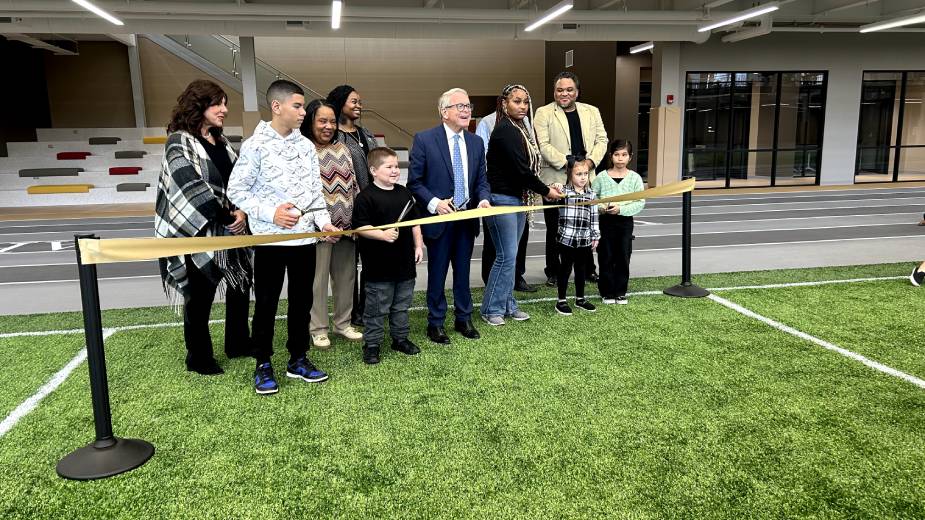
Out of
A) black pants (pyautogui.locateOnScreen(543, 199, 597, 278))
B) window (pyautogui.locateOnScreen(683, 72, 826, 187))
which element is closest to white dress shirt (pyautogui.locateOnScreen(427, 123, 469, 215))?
black pants (pyautogui.locateOnScreen(543, 199, 597, 278))

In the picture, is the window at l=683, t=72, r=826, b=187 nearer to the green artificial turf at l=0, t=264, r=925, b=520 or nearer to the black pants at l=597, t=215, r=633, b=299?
the black pants at l=597, t=215, r=633, b=299

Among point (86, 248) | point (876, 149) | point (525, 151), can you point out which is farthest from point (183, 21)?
point (876, 149)

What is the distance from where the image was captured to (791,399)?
11.6 ft

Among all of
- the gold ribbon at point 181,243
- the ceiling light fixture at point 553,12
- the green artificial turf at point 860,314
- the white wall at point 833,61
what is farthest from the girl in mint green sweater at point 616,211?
the white wall at point 833,61

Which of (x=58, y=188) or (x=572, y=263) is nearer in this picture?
(x=572, y=263)

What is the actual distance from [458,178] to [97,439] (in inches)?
109

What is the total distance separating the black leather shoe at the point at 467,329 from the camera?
478 cm

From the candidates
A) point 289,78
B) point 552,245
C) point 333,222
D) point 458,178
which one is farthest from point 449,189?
point 289,78

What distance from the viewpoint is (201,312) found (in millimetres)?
4008

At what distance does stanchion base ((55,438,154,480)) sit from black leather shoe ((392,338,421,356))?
179cm

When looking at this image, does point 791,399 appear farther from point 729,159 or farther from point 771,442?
point 729,159

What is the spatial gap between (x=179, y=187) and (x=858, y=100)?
19372mm

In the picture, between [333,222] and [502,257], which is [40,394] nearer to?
[333,222]

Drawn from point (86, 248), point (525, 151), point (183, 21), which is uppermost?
point (183, 21)
